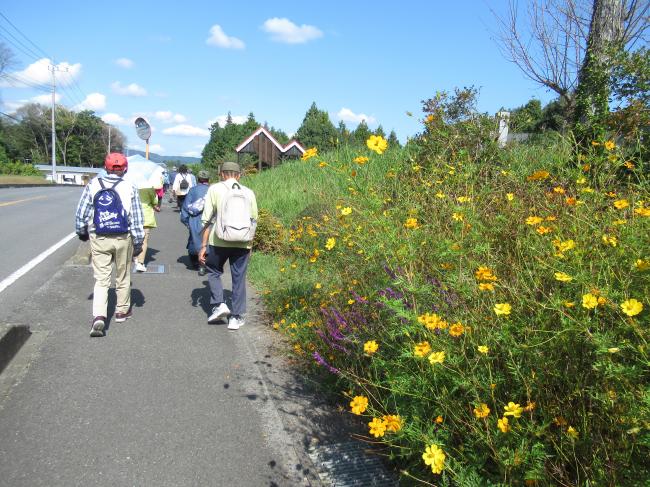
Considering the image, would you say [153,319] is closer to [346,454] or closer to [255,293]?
[255,293]

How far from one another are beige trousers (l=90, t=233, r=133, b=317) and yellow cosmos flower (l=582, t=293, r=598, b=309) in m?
4.09

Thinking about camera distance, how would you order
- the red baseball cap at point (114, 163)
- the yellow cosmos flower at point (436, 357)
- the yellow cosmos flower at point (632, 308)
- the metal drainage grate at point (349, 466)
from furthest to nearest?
the red baseball cap at point (114, 163) < the metal drainage grate at point (349, 466) < the yellow cosmos flower at point (436, 357) < the yellow cosmos flower at point (632, 308)

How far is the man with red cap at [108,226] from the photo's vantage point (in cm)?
452

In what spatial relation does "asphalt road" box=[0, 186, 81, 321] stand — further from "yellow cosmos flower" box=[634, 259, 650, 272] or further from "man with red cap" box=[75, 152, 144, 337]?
"yellow cosmos flower" box=[634, 259, 650, 272]

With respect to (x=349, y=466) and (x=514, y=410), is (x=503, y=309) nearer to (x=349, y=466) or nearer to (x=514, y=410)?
(x=514, y=410)

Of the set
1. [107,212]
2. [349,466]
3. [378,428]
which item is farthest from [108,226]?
[378,428]

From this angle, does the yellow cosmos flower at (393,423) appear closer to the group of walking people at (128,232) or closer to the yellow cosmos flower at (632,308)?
the yellow cosmos flower at (632,308)

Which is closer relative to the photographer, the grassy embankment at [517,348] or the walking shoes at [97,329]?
the grassy embankment at [517,348]

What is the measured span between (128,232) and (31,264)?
13.0ft

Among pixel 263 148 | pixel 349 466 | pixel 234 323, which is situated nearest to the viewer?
pixel 349 466

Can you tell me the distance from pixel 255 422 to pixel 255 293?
3.32 metres

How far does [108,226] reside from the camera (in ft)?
14.8

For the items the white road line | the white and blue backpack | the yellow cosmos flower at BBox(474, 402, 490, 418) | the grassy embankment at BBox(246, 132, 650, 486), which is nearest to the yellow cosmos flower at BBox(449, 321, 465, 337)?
the grassy embankment at BBox(246, 132, 650, 486)

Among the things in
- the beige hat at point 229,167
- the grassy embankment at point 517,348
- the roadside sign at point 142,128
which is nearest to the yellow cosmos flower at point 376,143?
the grassy embankment at point 517,348
